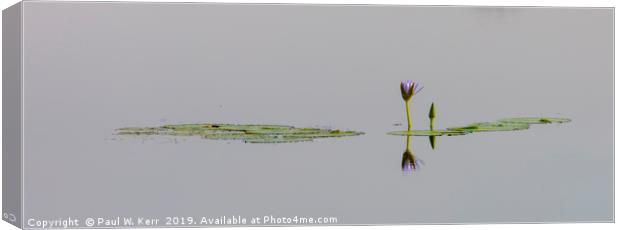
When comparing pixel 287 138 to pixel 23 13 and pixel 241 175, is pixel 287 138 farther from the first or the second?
pixel 23 13

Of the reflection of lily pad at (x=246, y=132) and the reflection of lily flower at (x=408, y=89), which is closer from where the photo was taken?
the reflection of lily pad at (x=246, y=132)

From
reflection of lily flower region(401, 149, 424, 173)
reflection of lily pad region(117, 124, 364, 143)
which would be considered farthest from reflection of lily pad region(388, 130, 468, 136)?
reflection of lily pad region(117, 124, 364, 143)

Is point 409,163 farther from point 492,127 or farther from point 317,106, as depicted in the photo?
point 317,106
